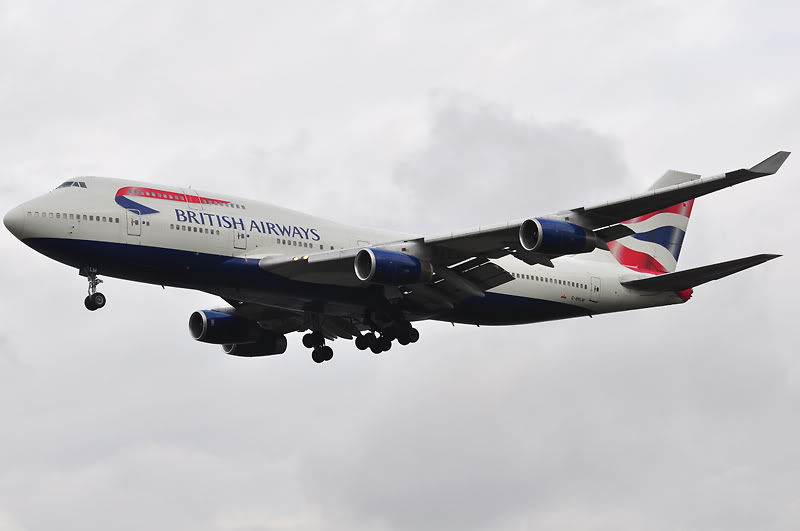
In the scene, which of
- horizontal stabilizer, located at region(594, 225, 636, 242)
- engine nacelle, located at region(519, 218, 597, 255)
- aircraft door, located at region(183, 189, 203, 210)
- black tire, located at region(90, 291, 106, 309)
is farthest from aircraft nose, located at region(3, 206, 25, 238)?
horizontal stabilizer, located at region(594, 225, 636, 242)

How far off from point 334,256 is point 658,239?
59.8 feet

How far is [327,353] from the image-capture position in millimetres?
49688

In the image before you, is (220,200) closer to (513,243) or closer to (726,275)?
(513,243)

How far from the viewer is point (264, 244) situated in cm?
4334

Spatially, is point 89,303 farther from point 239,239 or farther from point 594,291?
point 594,291

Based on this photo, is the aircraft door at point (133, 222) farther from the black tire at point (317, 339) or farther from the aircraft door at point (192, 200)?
the black tire at point (317, 339)

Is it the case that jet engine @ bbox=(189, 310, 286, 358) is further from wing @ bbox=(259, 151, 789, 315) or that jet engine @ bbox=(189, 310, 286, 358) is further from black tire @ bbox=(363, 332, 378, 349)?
wing @ bbox=(259, 151, 789, 315)

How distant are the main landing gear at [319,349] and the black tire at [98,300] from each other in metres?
10.5

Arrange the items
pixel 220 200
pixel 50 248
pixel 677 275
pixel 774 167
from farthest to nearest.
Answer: pixel 677 275 → pixel 220 200 → pixel 50 248 → pixel 774 167

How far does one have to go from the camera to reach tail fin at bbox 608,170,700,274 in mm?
52969

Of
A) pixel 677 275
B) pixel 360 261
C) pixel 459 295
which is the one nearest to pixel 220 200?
pixel 360 261

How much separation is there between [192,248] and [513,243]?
36.4 ft

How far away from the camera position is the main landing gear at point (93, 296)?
136ft

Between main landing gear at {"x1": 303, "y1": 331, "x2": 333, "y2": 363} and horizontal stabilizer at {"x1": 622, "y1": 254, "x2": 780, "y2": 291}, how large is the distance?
12633mm
